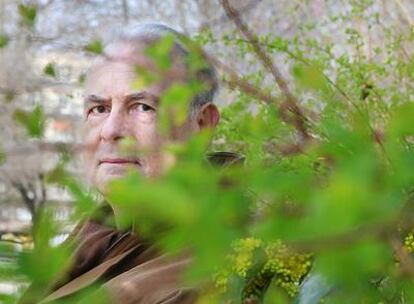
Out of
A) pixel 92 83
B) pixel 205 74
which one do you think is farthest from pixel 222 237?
pixel 92 83

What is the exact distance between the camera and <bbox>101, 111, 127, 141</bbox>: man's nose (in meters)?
1.59

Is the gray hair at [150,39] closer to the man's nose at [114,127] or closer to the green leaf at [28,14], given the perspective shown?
the man's nose at [114,127]

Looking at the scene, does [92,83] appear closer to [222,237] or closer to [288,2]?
[222,237]

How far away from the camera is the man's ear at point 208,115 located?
5.64ft

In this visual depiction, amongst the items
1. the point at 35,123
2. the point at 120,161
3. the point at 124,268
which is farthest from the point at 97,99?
the point at 35,123

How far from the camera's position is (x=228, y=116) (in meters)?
1.88

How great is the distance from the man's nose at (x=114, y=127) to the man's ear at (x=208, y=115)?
0.16 meters

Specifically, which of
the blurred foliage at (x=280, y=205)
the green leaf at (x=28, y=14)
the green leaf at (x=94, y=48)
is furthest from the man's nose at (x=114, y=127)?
the blurred foliage at (x=280, y=205)

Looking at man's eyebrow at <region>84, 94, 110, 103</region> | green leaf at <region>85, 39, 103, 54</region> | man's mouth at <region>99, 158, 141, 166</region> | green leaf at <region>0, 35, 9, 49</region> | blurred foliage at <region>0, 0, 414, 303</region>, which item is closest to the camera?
blurred foliage at <region>0, 0, 414, 303</region>

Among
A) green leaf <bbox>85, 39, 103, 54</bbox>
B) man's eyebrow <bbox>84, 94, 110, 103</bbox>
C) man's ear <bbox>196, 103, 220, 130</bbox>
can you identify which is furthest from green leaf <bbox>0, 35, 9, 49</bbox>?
man's ear <bbox>196, 103, 220, 130</bbox>

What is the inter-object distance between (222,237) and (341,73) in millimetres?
1847

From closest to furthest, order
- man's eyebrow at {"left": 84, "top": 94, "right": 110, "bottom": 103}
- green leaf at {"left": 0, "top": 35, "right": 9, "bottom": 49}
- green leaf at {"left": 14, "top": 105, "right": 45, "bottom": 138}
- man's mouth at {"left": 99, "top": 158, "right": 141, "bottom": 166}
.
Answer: green leaf at {"left": 14, "top": 105, "right": 45, "bottom": 138}, green leaf at {"left": 0, "top": 35, "right": 9, "bottom": 49}, man's mouth at {"left": 99, "top": 158, "right": 141, "bottom": 166}, man's eyebrow at {"left": 84, "top": 94, "right": 110, "bottom": 103}

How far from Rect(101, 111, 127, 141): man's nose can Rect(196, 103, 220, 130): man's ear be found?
16 centimetres

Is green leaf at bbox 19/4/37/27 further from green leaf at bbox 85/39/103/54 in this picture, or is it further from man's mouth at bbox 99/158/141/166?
man's mouth at bbox 99/158/141/166
